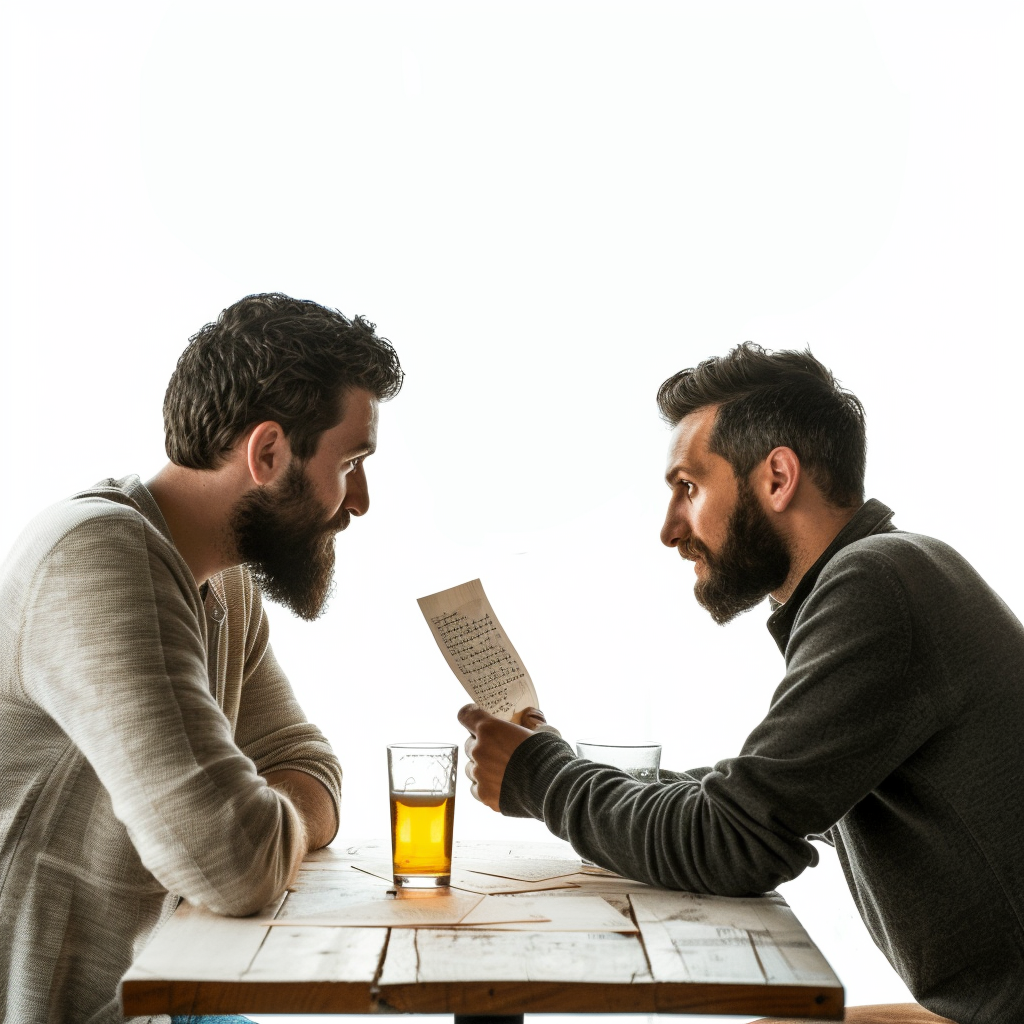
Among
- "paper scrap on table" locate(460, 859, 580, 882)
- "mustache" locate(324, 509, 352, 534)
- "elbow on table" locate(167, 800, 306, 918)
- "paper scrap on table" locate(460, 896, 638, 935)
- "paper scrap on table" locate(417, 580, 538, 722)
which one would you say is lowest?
"paper scrap on table" locate(460, 859, 580, 882)

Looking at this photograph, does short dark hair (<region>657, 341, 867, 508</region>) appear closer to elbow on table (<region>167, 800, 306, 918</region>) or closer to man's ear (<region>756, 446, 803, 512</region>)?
man's ear (<region>756, 446, 803, 512</region>)

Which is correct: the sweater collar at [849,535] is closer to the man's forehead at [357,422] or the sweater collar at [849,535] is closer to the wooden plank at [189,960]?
the man's forehead at [357,422]

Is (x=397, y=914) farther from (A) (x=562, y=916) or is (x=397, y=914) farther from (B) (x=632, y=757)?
(B) (x=632, y=757)

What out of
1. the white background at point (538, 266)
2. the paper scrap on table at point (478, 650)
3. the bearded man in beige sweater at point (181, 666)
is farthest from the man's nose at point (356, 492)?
the white background at point (538, 266)

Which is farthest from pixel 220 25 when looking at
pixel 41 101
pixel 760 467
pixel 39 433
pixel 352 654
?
pixel 760 467

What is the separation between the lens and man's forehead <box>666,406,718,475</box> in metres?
1.67

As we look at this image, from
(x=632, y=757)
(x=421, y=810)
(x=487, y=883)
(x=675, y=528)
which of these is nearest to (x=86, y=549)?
(x=421, y=810)

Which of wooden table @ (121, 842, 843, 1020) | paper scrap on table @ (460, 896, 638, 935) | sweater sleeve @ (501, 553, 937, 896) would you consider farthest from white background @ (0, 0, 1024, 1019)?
wooden table @ (121, 842, 843, 1020)

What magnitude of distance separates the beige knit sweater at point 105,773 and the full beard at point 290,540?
17 cm

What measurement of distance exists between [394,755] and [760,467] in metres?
0.74

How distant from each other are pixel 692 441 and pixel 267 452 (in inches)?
25.1

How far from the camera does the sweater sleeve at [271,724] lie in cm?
151

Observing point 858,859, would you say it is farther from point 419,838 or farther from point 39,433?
point 39,433

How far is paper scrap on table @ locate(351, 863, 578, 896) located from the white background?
1464 millimetres
